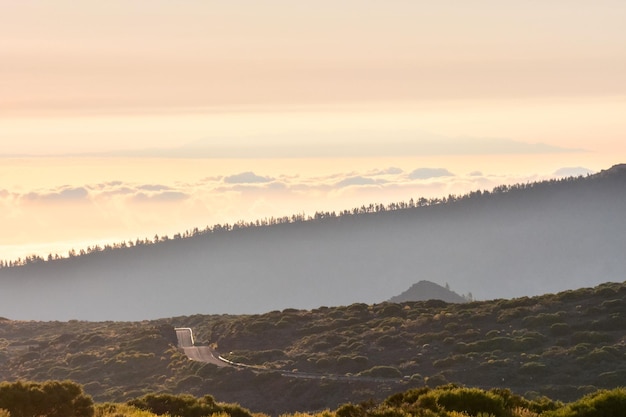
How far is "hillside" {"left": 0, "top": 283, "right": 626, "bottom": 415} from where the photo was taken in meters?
75.9

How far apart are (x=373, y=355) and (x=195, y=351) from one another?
1247 inches

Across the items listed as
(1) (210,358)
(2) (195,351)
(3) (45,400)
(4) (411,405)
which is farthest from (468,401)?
(2) (195,351)

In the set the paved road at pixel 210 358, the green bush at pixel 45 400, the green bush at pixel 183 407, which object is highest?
the green bush at pixel 45 400

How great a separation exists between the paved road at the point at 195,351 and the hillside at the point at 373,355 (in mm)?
1598

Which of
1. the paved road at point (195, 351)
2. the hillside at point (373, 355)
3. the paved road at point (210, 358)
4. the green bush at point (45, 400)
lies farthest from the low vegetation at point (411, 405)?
the paved road at point (195, 351)

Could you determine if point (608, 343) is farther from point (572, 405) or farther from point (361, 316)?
point (572, 405)

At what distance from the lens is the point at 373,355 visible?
91.3 metres

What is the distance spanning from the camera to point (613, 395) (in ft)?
89.8

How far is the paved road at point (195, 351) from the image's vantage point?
105 metres

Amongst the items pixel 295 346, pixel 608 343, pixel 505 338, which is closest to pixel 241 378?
pixel 295 346

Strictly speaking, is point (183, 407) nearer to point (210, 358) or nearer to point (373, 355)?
point (373, 355)

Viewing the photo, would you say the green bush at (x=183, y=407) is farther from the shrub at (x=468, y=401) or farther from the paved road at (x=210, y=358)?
the paved road at (x=210, y=358)

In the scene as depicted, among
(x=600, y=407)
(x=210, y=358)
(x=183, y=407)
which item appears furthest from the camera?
(x=210, y=358)

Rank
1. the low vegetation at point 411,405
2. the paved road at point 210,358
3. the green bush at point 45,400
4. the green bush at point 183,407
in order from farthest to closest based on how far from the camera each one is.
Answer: the paved road at point 210,358, the green bush at point 183,407, the green bush at point 45,400, the low vegetation at point 411,405
